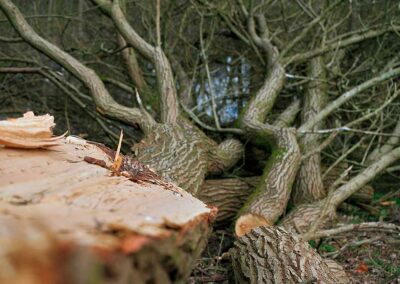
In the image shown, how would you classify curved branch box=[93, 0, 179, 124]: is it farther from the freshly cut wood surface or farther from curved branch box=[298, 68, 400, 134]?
the freshly cut wood surface

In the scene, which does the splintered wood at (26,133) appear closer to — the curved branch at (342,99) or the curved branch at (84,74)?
the curved branch at (84,74)

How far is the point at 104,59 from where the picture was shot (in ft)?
20.8

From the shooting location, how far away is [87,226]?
0.94 meters

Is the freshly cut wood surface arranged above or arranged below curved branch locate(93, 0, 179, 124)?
below

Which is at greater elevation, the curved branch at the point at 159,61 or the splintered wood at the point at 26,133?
the curved branch at the point at 159,61

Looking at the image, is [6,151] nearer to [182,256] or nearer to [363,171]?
[182,256]

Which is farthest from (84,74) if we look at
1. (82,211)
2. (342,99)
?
(82,211)

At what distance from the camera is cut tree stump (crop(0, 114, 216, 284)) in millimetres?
807

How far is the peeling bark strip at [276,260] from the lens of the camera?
259cm

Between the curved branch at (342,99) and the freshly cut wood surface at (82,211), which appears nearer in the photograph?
the freshly cut wood surface at (82,211)

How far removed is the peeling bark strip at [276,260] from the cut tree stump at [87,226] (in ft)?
4.08

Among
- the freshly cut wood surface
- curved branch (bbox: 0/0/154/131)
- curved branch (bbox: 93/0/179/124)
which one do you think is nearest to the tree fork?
curved branch (bbox: 93/0/179/124)

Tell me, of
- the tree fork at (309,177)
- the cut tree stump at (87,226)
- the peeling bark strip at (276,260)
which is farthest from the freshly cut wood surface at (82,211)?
the tree fork at (309,177)

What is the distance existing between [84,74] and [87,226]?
390 cm
